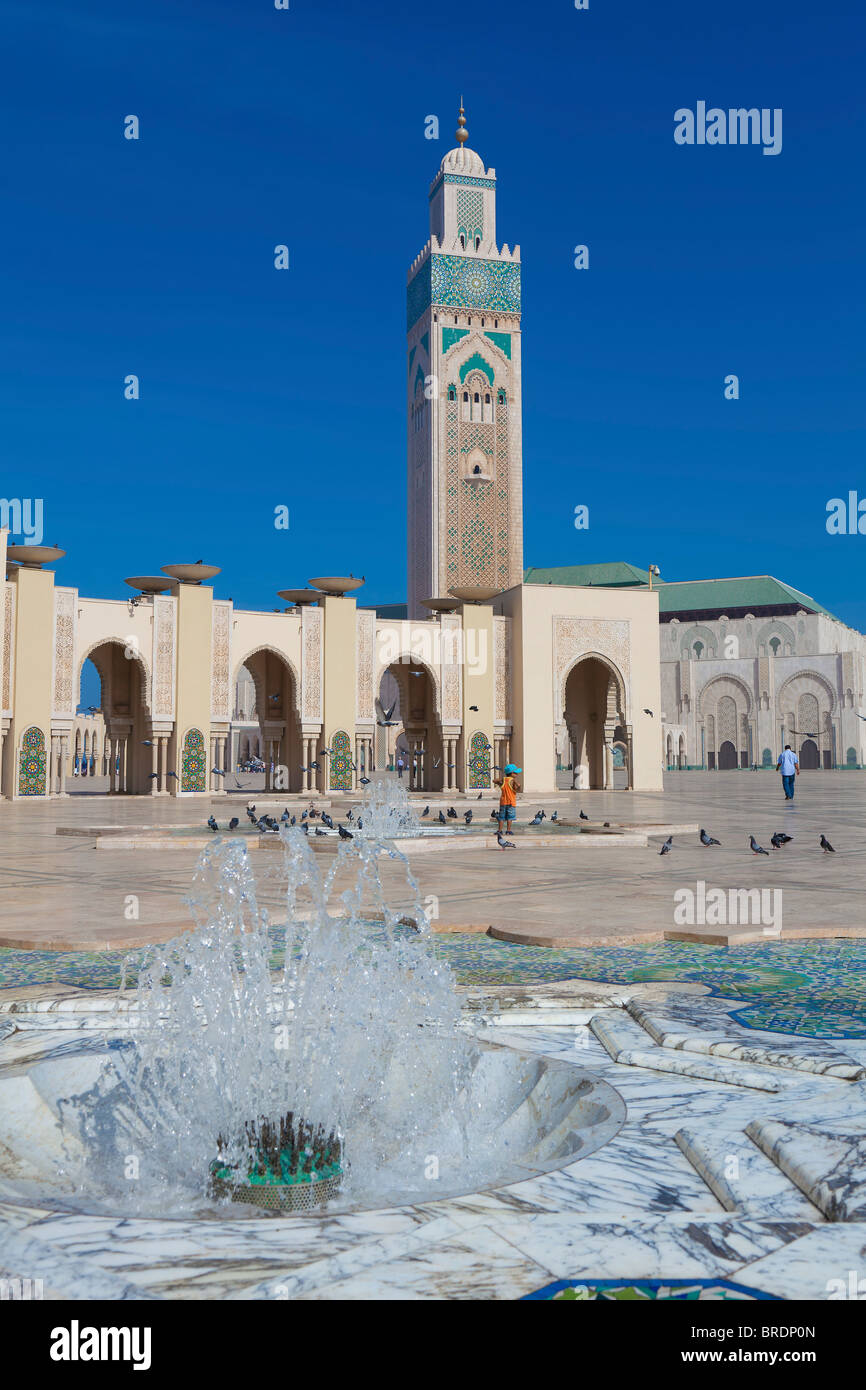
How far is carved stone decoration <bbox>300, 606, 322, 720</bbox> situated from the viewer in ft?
67.5

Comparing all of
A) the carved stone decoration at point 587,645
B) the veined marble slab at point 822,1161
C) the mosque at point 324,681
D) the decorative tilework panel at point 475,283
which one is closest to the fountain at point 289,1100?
the veined marble slab at point 822,1161

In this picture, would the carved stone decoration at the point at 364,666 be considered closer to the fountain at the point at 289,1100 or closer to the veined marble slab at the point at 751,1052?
the fountain at the point at 289,1100

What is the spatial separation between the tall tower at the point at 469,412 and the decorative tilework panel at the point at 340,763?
58.9 feet

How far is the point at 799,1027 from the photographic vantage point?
2.72 metres

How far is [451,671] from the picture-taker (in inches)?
A: 859

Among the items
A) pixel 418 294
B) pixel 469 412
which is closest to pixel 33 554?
pixel 469 412

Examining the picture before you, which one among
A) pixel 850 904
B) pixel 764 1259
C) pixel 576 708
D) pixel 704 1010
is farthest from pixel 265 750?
pixel 764 1259

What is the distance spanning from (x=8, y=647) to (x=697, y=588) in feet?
128

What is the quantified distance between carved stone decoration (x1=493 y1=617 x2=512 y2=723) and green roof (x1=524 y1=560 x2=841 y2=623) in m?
25.1

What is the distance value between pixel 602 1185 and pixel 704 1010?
4.21 ft

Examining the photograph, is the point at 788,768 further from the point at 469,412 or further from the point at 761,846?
the point at 469,412

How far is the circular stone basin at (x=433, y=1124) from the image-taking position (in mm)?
1888

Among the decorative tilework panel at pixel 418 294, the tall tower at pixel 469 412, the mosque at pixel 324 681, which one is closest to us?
the mosque at pixel 324 681
